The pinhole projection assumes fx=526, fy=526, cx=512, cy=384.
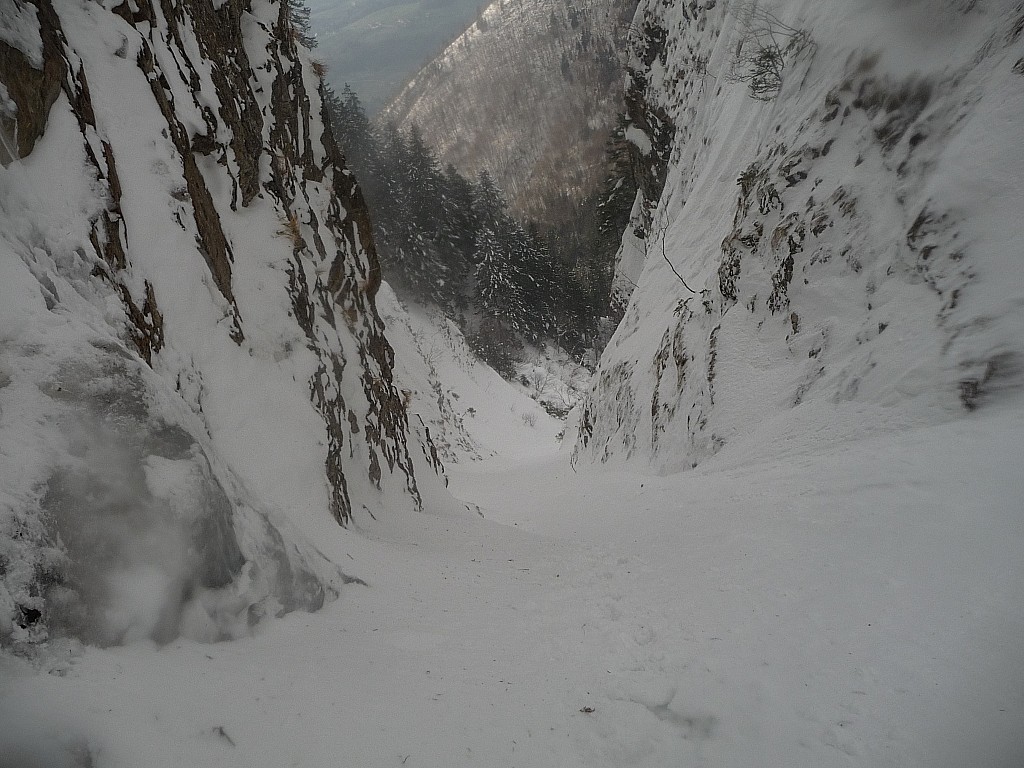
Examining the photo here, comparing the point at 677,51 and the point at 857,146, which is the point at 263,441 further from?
the point at 677,51

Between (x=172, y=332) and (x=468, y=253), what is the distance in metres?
38.4

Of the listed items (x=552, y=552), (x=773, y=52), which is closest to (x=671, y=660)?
(x=552, y=552)

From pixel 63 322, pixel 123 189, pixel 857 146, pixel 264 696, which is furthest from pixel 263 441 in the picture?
pixel 857 146

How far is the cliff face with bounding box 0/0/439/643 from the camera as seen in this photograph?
236 cm

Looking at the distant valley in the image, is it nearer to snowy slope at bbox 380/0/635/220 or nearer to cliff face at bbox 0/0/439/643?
snowy slope at bbox 380/0/635/220

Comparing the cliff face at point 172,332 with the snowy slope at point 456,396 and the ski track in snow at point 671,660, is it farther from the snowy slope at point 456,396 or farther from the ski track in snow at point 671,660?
A: the snowy slope at point 456,396

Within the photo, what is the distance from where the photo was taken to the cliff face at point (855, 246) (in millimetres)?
5164

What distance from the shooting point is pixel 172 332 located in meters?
5.13

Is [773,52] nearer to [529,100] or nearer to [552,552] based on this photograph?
[552,552]

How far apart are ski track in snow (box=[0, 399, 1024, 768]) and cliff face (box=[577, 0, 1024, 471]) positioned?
94cm

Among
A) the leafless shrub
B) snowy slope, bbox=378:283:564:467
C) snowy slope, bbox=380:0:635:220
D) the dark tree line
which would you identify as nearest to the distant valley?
snowy slope, bbox=380:0:635:220

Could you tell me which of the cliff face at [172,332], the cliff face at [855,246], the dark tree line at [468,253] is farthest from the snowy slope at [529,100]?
the cliff face at [172,332]

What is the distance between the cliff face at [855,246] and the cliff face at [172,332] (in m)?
5.74

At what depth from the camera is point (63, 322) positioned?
2783 mm
